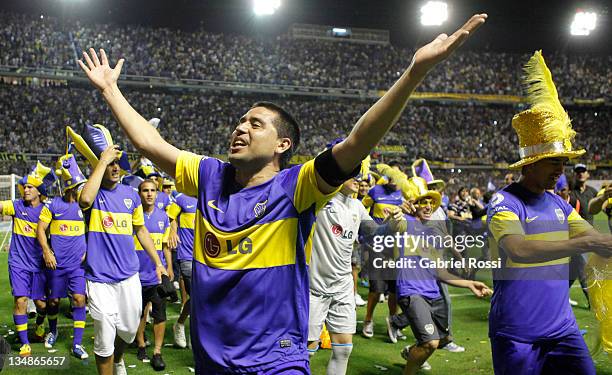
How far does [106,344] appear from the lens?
5078 mm

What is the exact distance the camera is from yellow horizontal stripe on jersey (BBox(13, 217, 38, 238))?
7754 millimetres

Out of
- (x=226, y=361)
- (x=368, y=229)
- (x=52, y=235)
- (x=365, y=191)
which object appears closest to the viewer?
(x=226, y=361)

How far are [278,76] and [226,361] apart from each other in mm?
36791

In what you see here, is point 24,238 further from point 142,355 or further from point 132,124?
point 132,124

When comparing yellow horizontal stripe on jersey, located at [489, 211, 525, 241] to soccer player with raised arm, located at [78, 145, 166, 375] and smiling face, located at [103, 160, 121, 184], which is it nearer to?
soccer player with raised arm, located at [78, 145, 166, 375]

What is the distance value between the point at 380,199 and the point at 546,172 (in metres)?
6.51

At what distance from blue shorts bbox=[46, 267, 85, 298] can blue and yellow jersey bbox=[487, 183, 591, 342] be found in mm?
5689

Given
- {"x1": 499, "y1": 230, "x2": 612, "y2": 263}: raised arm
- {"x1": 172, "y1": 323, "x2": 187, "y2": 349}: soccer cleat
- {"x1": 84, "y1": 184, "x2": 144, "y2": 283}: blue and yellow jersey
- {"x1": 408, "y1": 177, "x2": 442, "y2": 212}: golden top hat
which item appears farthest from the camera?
{"x1": 172, "y1": 323, "x2": 187, "y2": 349}: soccer cleat

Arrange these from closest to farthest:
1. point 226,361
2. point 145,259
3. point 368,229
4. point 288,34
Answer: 1. point 226,361
2. point 368,229
3. point 145,259
4. point 288,34

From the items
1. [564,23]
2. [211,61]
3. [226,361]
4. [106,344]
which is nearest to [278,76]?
[211,61]

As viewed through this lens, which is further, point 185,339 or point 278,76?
point 278,76

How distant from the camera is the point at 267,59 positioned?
39.3 meters

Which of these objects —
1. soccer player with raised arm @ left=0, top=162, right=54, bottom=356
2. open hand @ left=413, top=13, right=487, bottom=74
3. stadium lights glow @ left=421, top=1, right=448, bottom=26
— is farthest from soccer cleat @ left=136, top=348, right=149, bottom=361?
stadium lights glow @ left=421, top=1, right=448, bottom=26

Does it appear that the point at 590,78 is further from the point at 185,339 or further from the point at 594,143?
the point at 185,339
